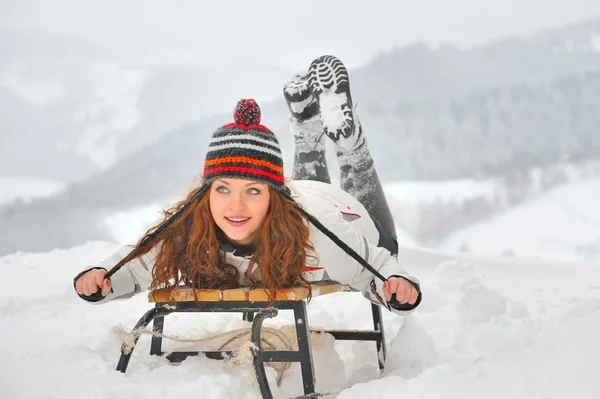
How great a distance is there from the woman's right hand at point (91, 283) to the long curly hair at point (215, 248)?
0.28 feet

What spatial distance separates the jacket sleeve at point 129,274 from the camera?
5.15ft

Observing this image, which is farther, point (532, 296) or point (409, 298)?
point (532, 296)

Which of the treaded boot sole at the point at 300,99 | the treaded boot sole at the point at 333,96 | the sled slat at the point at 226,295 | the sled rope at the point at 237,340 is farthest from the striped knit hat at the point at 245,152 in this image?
the treaded boot sole at the point at 300,99

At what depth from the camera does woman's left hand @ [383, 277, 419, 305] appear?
1491 millimetres

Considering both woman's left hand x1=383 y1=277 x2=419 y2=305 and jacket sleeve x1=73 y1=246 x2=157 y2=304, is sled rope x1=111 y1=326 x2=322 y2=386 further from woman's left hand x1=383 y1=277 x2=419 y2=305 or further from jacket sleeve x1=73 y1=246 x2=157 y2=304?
woman's left hand x1=383 y1=277 x2=419 y2=305

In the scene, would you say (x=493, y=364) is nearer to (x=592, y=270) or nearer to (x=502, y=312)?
(x=502, y=312)

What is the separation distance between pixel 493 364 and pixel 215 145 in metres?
0.83

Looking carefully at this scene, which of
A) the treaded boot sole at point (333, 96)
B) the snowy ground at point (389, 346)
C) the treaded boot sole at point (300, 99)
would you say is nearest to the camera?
the snowy ground at point (389, 346)

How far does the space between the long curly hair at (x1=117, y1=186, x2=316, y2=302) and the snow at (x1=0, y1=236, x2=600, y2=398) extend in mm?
219

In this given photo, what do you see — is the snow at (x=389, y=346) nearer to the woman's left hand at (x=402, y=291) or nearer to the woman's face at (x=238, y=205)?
the woman's left hand at (x=402, y=291)

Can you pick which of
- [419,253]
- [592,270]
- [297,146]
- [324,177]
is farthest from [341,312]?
[592,270]

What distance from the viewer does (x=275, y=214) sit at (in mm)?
1585

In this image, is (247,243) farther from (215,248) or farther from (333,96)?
(333,96)

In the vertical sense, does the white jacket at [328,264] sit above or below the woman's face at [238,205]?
below
